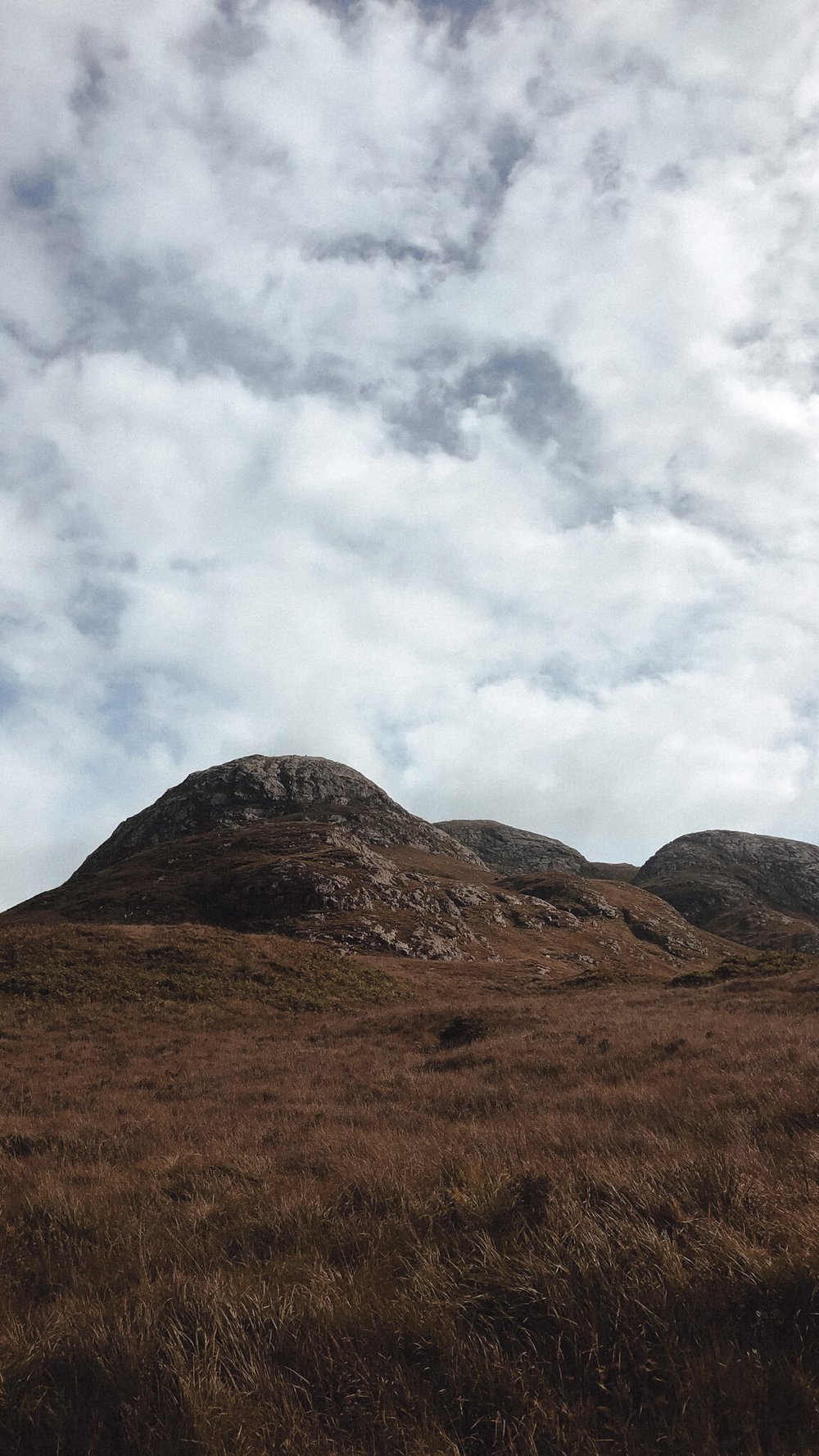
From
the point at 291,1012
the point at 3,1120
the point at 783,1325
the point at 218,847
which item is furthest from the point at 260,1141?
the point at 218,847

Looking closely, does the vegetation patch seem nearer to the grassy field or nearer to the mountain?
the mountain

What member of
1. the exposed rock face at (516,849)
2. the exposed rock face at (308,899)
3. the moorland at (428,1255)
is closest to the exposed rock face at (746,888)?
the exposed rock face at (516,849)

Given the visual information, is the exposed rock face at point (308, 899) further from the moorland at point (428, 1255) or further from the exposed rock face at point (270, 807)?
the moorland at point (428, 1255)

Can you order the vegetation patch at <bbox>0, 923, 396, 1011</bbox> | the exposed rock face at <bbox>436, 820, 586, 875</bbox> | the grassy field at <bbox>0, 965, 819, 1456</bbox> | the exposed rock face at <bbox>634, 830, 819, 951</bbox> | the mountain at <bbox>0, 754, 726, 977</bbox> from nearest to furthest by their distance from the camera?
1. the grassy field at <bbox>0, 965, 819, 1456</bbox>
2. the vegetation patch at <bbox>0, 923, 396, 1011</bbox>
3. the mountain at <bbox>0, 754, 726, 977</bbox>
4. the exposed rock face at <bbox>634, 830, 819, 951</bbox>
5. the exposed rock face at <bbox>436, 820, 586, 875</bbox>

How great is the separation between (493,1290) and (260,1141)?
723 cm

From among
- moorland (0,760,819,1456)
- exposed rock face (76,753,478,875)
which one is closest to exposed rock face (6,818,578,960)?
exposed rock face (76,753,478,875)

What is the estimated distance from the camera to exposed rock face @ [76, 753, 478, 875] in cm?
11125

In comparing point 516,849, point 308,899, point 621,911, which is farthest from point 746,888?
point 308,899

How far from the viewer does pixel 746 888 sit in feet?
535

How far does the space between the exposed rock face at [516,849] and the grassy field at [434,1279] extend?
515ft

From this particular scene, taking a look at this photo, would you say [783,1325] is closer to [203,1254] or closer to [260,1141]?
[203,1254]

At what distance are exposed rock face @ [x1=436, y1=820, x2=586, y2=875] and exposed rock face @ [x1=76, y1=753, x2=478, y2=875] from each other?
48.0 meters

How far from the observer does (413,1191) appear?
5.97 metres

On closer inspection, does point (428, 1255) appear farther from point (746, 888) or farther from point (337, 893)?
point (746, 888)
